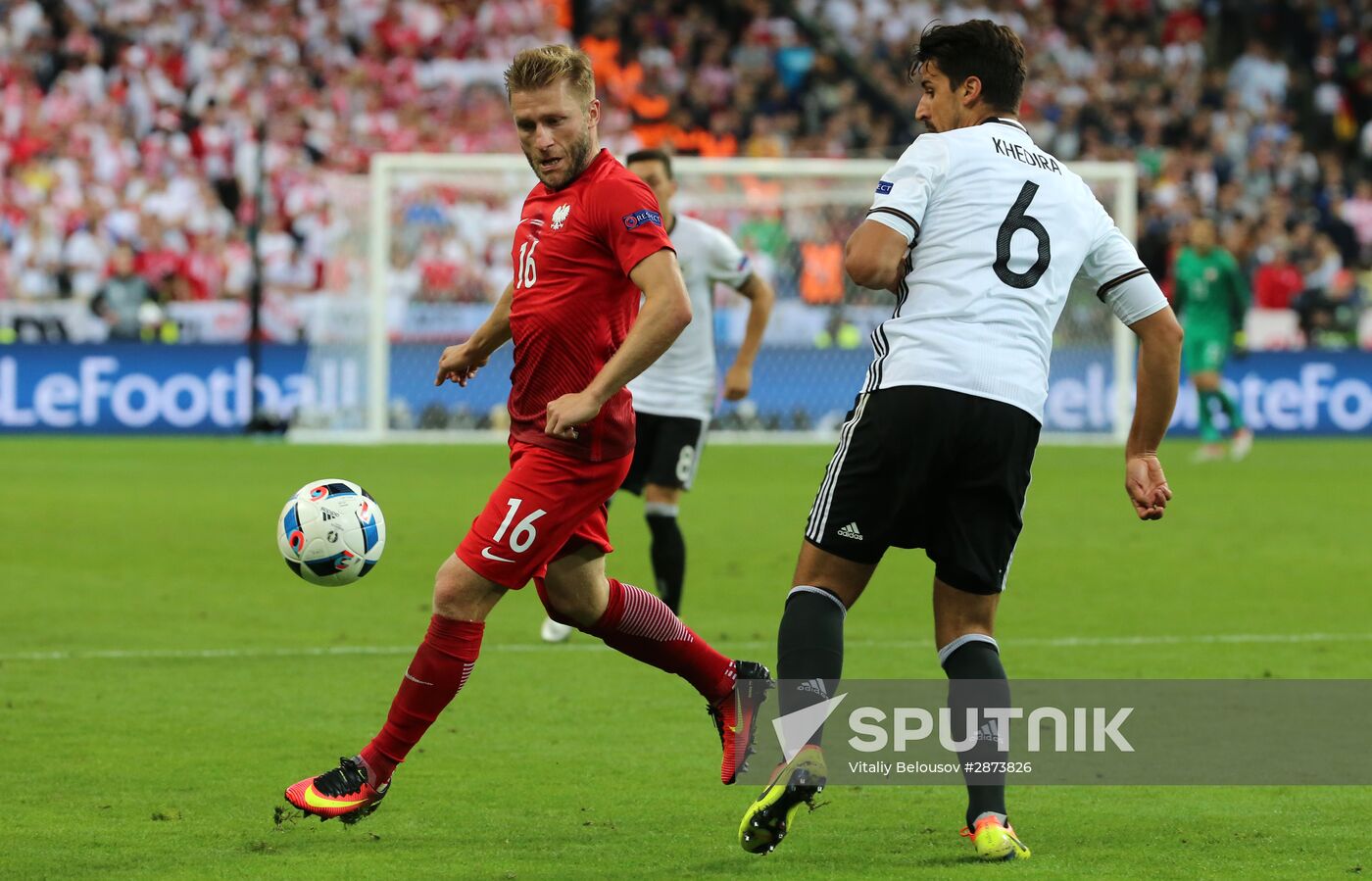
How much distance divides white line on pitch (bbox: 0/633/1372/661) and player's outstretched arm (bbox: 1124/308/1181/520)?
152 inches

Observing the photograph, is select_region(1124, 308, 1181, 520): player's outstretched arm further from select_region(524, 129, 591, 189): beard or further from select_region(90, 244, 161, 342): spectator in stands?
select_region(90, 244, 161, 342): spectator in stands

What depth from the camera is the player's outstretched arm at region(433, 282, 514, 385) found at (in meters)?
6.11

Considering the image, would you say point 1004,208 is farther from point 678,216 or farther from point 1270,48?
point 1270,48

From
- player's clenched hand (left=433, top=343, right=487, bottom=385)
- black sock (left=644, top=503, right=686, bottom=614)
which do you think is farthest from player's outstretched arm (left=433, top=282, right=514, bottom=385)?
black sock (left=644, top=503, right=686, bottom=614)

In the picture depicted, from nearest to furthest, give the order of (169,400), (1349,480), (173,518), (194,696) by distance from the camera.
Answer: (194,696) < (173,518) < (1349,480) < (169,400)

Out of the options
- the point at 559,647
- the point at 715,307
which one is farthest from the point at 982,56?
the point at 715,307

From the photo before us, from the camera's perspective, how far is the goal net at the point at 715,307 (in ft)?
73.0

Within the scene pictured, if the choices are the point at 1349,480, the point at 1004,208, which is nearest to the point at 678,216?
the point at 1004,208

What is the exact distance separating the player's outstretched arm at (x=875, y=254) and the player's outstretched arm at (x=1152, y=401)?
0.71m

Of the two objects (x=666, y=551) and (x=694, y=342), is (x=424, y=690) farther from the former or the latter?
(x=694, y=342)

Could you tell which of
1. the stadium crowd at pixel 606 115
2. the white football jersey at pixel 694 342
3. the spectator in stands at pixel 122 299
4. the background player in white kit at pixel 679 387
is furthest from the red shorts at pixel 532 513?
the spectator in stands at pixel 122 299

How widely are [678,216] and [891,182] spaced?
211 inches

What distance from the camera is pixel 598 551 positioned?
5.91 metres

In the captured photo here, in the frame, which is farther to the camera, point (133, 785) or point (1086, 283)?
point (133, 785)
